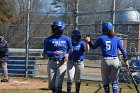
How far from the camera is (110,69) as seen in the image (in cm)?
997

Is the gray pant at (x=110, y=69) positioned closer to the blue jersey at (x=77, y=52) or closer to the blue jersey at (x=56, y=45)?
the blue jersey at (x=56, y=45)

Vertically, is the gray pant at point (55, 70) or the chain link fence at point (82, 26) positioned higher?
the chain link fence at point (82, 26)

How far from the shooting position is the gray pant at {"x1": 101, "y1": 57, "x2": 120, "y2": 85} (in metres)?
9.85

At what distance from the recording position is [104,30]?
1007cm

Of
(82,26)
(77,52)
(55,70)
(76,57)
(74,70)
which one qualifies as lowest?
(74,70)

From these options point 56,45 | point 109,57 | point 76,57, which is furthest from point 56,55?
point 76,57

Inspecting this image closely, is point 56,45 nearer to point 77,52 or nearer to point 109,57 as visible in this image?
point 109,57

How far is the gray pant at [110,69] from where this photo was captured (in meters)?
9.85

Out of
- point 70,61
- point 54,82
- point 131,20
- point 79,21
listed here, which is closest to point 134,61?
point 131,20

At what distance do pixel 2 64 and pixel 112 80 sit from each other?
6615 millimetres

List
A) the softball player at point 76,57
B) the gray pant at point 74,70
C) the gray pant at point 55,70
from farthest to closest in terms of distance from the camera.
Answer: the softball player at point 76,57, the gray pant at point 74,70, the gray pant at point 55,70

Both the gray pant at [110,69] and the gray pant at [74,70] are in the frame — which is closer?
the gray pant at [110,69]

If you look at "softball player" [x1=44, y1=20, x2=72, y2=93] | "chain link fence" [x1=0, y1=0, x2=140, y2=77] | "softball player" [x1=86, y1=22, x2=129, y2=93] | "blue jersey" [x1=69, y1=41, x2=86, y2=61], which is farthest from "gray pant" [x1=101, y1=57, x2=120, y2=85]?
"chain link fence" [x1=0, y1=0, x2=140, y2=77]

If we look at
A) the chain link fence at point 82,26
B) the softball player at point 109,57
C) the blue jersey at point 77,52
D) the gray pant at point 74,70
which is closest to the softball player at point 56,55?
the softball player at point 109,57
